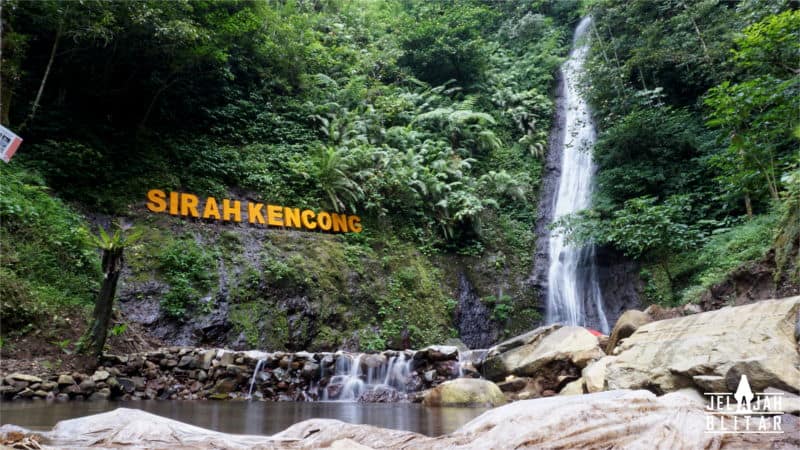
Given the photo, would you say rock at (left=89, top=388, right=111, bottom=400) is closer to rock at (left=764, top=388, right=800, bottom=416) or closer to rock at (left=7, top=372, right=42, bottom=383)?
rock at (left=7, top=372, right=42, bottom=383)

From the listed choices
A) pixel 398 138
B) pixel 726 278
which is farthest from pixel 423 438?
pixel 398 138

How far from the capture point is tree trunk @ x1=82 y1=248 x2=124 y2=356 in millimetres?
7035

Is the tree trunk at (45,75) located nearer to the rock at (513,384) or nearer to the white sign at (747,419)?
the rock at (513,384)

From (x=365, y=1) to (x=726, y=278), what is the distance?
2088 centimetres

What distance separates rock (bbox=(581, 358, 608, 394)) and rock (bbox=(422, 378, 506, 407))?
127 cm

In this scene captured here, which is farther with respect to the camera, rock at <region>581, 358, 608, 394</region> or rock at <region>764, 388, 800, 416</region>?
rock at <region>581, 358, 608, 394</region>

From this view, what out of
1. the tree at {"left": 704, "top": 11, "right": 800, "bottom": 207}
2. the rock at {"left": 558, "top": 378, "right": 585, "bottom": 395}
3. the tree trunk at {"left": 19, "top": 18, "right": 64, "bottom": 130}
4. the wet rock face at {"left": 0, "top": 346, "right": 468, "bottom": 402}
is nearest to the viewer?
the rock at {"left": 558, "top": 378, "right": 585, "bottom": 395}

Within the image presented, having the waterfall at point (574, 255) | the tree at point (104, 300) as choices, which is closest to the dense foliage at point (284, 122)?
the waterfall at point (574, 255)

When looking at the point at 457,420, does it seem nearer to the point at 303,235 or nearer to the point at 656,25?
the point at 303,235

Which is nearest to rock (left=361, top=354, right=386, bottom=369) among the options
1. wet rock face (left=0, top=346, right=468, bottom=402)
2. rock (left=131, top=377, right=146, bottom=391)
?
wet rock face (left=0, top=346, right=468, bottom=402)

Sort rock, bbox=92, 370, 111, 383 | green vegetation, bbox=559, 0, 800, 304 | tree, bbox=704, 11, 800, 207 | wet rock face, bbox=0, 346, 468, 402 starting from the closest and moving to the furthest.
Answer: rock, bbox=92, 370, 111, 383, wet rock face, bbox=0, 346, 468, 402, tree, bbox=704, 11, 800, 207, green vegetation, bbox=559, 0, 800, 304

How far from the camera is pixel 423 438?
271 cm

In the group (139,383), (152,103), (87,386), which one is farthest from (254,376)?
(152,103)

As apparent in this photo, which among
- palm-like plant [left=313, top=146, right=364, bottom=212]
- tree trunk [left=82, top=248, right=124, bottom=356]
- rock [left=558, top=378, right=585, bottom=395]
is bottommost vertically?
rock [left=558, top=378, right=585, bottom=395]
